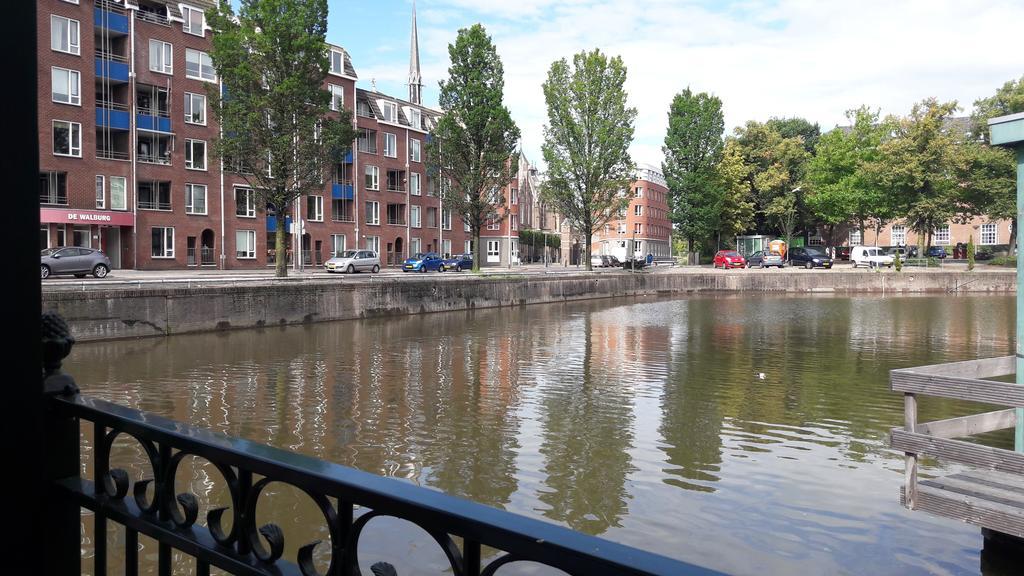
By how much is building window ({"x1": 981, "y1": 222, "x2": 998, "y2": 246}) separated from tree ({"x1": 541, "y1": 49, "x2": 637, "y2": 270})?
50.6 meters

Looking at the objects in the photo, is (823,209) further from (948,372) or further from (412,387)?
(948,372)

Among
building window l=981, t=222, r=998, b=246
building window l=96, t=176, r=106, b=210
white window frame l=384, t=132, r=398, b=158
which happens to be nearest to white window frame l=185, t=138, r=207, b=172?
building window l=96, t=176, r=106, b=210

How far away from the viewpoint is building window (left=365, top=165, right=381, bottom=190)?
2520 inches

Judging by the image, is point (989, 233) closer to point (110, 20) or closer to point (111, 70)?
point (111, 70)

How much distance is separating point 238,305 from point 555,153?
33.2 metres

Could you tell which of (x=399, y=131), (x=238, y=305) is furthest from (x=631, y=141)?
(x=238, y=305)

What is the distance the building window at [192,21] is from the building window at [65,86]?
812cm

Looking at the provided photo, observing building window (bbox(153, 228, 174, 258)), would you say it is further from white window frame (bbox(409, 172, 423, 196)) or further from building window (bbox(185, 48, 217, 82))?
white window frame (bbox(409, 172, 423, 196))

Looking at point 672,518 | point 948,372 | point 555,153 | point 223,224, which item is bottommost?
point 672,518

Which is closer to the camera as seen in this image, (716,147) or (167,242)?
(167,242)

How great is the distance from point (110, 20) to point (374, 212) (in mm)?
25243

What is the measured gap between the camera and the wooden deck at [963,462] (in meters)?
5.49

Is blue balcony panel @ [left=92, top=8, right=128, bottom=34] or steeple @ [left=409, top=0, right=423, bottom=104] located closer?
blue balcony panel @ [left=92, top=8, right=128, bottom=34]

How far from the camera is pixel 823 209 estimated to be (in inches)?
2820
